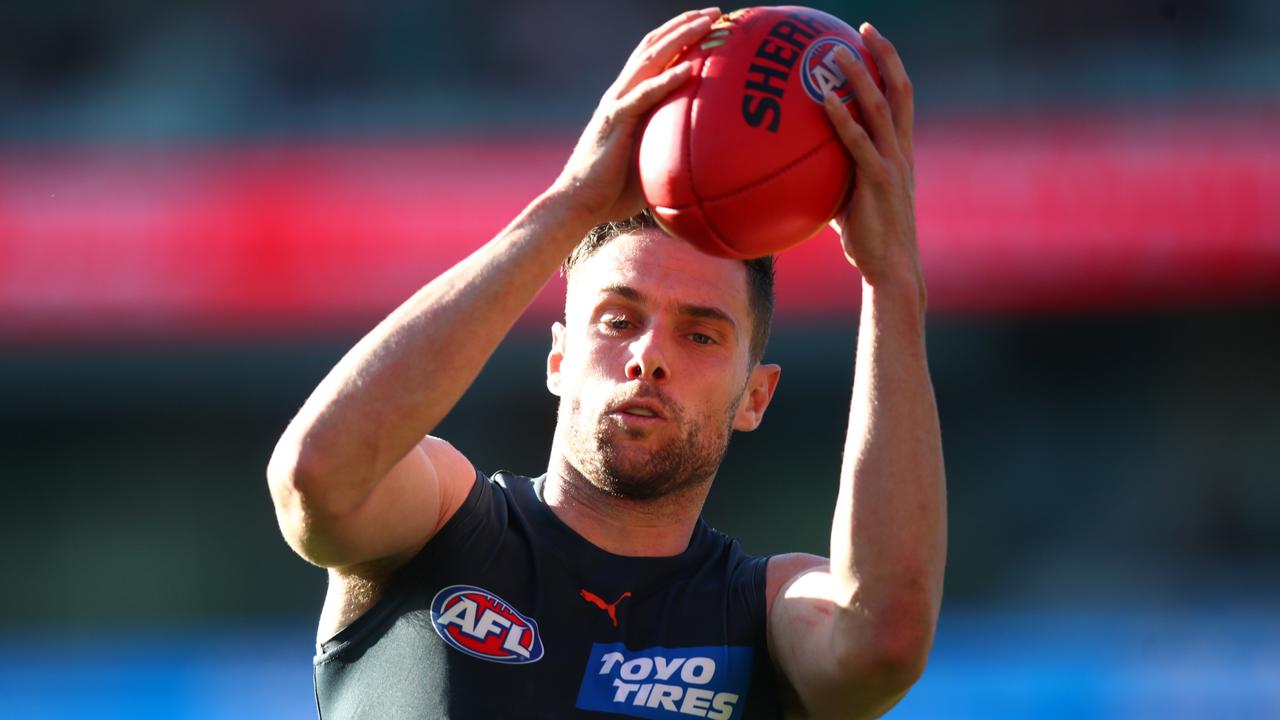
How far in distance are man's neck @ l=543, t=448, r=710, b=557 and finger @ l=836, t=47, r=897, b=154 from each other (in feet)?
2.85

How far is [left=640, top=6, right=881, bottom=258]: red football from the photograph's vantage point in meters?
2.67

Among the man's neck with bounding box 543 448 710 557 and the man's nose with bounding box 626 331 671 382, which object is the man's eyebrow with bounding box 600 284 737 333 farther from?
the man's neck with bounding box 543 448 710 557

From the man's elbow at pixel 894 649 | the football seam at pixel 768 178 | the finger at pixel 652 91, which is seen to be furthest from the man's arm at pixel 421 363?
the man's elbow at pixel 894 649

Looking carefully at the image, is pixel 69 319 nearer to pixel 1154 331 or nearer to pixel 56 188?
pixel 56 188

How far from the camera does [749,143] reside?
268 centimetres

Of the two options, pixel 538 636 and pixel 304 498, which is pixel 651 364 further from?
pixel 304 498

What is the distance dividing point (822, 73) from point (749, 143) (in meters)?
0.19

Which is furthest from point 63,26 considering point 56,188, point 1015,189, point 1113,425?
point 1113,425

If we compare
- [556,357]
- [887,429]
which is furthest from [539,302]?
[887,429]

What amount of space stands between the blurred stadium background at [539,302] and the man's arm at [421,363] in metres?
7.05

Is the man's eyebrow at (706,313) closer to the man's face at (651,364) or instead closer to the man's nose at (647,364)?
the man's face at (651,364)

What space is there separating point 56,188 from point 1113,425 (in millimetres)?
8748

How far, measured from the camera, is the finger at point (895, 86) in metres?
2.77

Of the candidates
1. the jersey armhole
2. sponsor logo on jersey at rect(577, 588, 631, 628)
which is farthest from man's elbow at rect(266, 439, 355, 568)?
sponsor logo on jersey at rect(577, 588, 631, 628)
